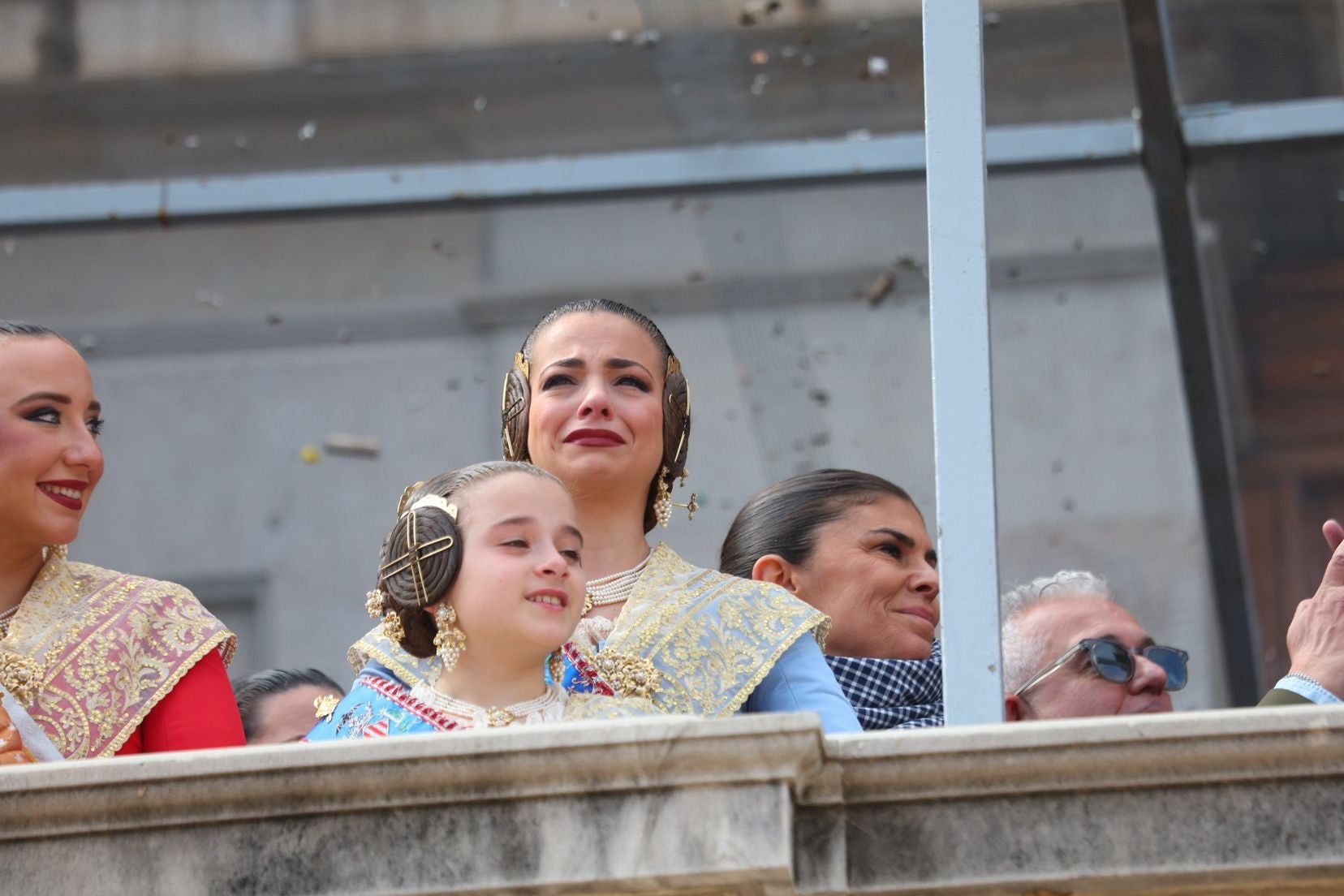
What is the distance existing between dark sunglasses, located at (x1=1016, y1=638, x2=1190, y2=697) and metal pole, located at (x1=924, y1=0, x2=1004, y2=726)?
2.68 feet

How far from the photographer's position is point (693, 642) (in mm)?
2656

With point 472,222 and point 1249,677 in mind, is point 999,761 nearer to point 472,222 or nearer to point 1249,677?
point 1249,677

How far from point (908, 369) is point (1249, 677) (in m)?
1.09

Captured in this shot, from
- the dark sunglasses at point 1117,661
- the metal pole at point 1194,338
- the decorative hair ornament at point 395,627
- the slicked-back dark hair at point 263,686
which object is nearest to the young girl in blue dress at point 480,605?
the decorative hair ornament at point 395,627

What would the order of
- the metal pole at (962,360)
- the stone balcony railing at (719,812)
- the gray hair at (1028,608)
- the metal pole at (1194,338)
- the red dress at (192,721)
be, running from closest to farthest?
1. the stone balcony railing at (719,812)
2. the metal pole at (962,360)
3. the red dress at (192,721)
4. the gray hair at (1028,608)
5. the metal pole at (1194,338)

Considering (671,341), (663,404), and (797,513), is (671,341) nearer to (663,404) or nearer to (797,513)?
(797,513)

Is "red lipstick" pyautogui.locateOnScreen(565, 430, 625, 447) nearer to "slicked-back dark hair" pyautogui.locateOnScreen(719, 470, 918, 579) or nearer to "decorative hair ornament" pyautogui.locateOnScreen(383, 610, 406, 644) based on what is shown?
"decorative hair ornament" pyautogui.locateOnScreen(383, 610, 406, 644)

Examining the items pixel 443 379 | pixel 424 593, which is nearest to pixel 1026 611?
pixel 424 593

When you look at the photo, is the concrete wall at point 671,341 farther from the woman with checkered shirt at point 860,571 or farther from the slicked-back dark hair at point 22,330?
the slicked-back dark hair at point 22,330

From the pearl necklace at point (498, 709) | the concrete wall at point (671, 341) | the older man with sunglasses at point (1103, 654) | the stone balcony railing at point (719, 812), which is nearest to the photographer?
the stone balcony railing at point (719, 812)

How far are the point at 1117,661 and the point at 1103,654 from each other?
22 millimetres

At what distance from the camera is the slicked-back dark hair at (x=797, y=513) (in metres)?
3.18

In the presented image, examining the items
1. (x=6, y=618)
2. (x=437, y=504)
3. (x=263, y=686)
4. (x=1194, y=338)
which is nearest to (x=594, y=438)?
(x=437, y=504)

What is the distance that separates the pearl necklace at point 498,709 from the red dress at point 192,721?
0.32m
